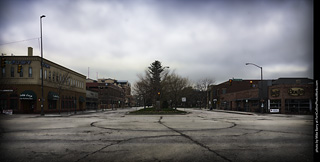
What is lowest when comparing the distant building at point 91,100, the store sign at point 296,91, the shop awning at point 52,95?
the distant building at point 91,100

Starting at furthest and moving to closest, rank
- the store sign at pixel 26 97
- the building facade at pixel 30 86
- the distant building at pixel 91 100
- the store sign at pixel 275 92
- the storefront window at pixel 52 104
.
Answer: the distant building at pixel 91 100
the store sign at pixel 275 92
the storefront window at pixel 52 104
the store sign at pixel 26 97
the building facade at pixel 30 86

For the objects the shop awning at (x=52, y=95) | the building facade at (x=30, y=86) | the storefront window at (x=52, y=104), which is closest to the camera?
the building facade at (x=30, y=86)

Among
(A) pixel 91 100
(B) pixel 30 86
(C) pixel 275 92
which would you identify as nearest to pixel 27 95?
(B) pixel 30 86

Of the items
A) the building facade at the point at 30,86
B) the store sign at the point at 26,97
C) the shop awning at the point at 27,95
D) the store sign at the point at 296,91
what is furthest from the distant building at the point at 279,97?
the store sign at the point at 26,97

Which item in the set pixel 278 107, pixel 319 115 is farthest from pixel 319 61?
pixel 278 107

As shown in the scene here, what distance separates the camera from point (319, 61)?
2.04 m

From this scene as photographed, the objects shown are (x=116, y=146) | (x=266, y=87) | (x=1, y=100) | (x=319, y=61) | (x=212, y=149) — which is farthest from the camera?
(x=266, y=87)

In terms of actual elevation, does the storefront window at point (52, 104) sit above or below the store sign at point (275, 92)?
below

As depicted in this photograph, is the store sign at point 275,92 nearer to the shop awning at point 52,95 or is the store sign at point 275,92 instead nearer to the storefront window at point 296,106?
the storefront window at point 296,106

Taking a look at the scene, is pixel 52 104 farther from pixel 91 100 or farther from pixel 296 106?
pixel 296 106

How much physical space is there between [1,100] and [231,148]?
36.3 meters

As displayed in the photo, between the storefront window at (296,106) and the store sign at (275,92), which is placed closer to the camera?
the storefront window at (296,106)

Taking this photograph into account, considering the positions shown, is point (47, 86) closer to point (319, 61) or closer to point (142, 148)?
point (142, 148)

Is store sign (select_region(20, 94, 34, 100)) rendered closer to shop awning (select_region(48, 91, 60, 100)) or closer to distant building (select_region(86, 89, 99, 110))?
shop awning (select_region(48, 91, 60, 100))
